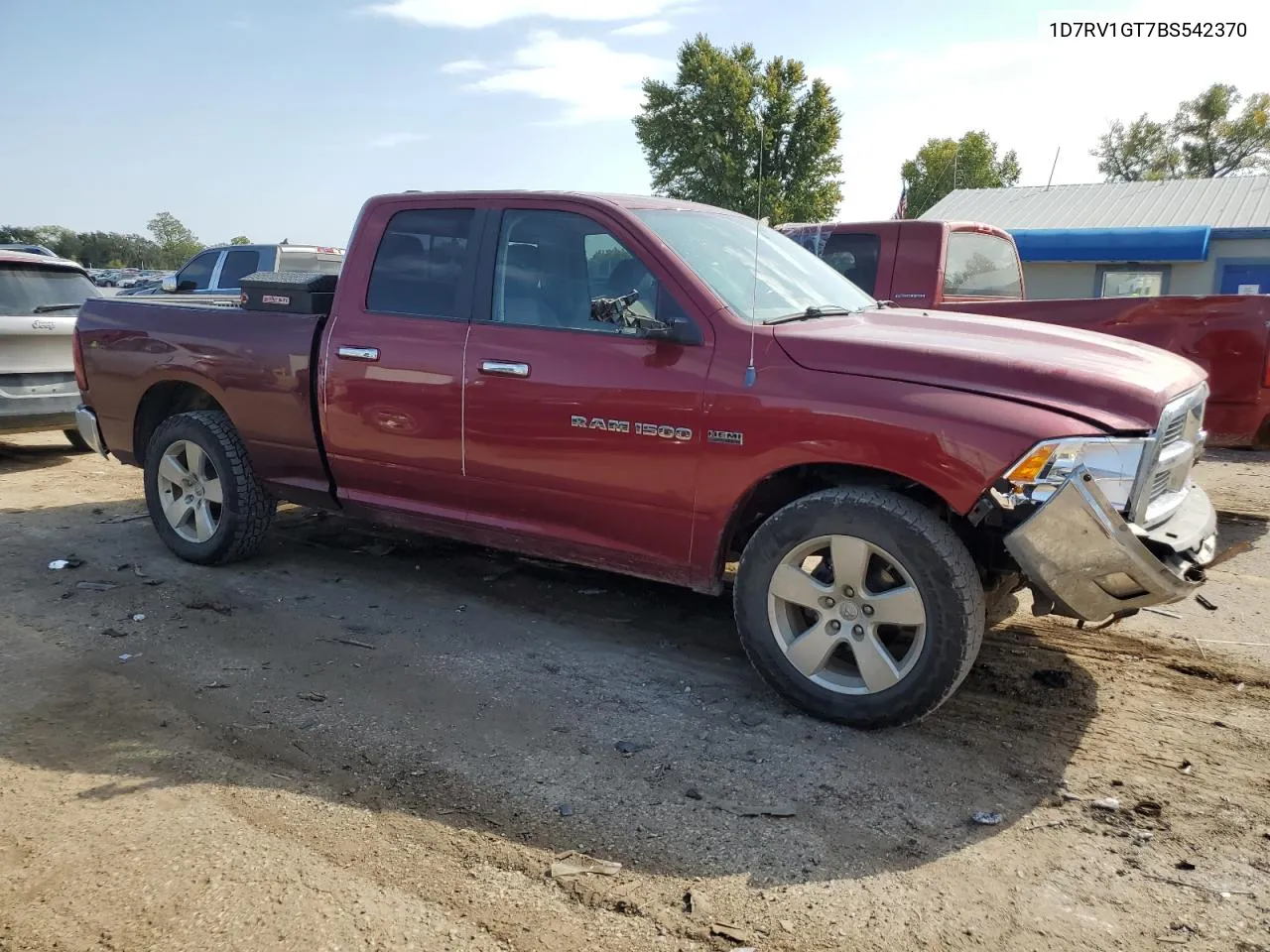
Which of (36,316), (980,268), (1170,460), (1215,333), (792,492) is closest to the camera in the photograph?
(1170,460)

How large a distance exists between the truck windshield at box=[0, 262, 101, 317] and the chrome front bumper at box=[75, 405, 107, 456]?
2955mm

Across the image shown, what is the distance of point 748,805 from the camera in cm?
314

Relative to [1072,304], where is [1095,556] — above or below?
below

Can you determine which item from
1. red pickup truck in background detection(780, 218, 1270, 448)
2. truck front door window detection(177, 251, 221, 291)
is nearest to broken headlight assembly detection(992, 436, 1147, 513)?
red pickup truck in background detection(780, 218, 1270, 448)

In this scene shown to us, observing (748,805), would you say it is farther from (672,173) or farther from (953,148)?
(953,148)

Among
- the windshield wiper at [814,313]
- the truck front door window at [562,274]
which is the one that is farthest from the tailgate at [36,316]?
the windshield wiper at [814,313]

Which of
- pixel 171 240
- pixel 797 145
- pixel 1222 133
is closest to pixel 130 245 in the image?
pixel 171 240

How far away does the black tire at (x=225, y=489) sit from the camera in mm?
5430

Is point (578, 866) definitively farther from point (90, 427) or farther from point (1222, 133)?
point (1222, 133)

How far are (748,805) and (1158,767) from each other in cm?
146

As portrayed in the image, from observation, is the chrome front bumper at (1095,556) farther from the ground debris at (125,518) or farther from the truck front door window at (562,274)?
the ground debris at (125,518)

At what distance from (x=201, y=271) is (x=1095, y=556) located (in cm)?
1235

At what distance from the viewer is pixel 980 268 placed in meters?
8.52

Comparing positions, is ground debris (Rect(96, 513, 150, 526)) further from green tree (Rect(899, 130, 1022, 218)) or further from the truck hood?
green tree (Rect(899, 130, 1022, 218))
